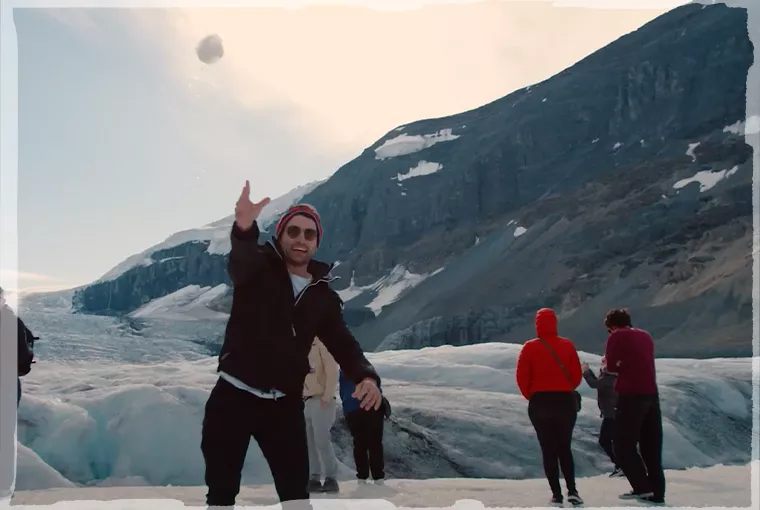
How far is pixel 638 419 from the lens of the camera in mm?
5141

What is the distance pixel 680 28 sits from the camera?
297ft

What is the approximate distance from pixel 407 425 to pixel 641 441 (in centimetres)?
570

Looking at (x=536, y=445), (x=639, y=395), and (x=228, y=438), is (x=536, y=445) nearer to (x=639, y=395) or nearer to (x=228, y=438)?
(x=639, y=395)

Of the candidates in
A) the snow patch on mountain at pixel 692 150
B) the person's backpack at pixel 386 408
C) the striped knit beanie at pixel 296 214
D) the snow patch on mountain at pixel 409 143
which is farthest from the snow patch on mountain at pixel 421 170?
the striped knit beanie at pixel 296 214

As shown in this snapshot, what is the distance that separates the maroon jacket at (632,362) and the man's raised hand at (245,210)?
3537 mm

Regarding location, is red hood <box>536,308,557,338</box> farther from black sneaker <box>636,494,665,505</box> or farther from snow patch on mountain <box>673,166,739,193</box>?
snow patch on mountain <box>673,166,739,193</box>

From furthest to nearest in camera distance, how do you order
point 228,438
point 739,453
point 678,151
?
point 678,151, point 739,453, point 228,438

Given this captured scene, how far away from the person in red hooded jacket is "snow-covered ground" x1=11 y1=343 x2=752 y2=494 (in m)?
0.97

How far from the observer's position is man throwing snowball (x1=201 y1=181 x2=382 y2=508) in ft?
9.08

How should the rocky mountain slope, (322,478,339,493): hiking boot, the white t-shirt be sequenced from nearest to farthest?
the white t-shirt
(322,478,339,493): hiking boot
the rocky mountain slope

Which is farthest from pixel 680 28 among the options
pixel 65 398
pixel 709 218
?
pixel 65 398

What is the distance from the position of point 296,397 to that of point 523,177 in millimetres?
92384

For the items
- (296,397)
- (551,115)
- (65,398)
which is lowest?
(65,398)

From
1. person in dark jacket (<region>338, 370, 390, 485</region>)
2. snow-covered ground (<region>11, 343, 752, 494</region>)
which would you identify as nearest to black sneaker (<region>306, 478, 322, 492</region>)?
person in dark jacket (<region>338, 370, 390, 485</region>)
